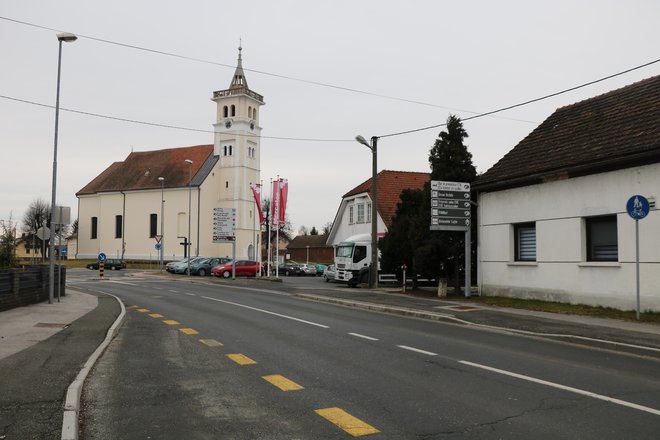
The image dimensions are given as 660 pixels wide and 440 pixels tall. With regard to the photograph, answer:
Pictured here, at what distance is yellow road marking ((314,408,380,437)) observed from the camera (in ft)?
16.8

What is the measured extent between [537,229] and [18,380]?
52.4 feet

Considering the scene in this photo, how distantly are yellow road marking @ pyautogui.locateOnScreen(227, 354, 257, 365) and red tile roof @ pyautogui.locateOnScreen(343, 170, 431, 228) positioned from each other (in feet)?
99.5

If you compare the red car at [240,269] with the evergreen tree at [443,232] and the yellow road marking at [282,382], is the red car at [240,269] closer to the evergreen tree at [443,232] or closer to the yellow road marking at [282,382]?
the evergreen tree at [443,232]

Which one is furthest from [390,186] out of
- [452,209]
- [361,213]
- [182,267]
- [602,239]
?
[602,239]

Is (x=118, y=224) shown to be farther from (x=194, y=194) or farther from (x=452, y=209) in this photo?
(x=452, y=209)

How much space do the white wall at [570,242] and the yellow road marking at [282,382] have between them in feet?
38.1

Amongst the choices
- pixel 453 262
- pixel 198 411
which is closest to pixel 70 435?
pixel 198 411

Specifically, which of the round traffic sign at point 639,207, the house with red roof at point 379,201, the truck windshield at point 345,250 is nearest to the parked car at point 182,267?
the house with red roof at point 379,201

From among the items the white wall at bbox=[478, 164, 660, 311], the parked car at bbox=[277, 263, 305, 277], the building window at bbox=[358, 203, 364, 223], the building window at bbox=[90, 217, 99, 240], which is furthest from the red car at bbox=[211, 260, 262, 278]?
the building window at bbox=[90, 217, 99, 240]

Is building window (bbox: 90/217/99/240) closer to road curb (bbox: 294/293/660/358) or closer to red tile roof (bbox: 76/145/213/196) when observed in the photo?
red tile roof (bbox: 76/145/213/196)

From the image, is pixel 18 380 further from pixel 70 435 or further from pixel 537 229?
pixel 537 229

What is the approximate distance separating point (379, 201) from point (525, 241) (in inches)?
841

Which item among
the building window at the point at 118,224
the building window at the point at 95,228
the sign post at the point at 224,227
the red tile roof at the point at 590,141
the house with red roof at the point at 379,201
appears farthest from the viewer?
the building window at the point at 95,228

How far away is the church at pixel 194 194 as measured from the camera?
70.0 metres
